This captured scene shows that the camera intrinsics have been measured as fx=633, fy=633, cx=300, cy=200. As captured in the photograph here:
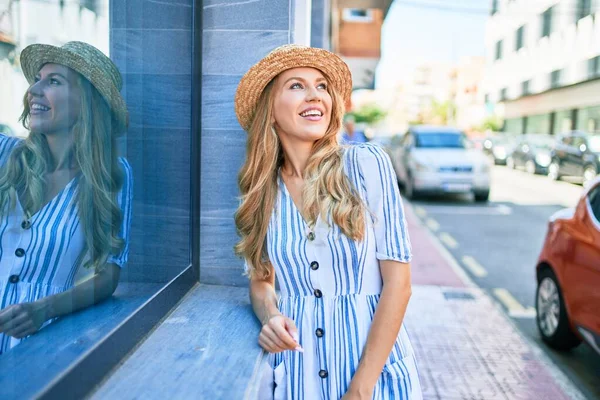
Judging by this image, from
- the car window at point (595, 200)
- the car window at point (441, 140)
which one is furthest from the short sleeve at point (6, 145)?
the car window at point (441, 140)

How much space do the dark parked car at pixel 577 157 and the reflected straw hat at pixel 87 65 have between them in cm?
1814

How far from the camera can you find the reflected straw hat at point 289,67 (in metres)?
2.15

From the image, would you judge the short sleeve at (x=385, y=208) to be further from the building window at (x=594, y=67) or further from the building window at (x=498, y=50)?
the building window at (x=498, y=50)

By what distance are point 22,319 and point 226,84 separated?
4.97ft

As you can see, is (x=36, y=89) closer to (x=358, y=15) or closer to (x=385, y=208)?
(x=385, y=208)

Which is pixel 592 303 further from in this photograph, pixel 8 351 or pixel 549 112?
pixel 549 112

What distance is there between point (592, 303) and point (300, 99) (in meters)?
3.20

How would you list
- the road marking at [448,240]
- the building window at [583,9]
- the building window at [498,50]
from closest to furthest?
the road marking at [448,240] < the building window at [583,9] < the building window at [498,50]

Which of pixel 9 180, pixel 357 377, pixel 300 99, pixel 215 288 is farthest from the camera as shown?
pixel 215 288

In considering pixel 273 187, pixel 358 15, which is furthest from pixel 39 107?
pixel 358 15

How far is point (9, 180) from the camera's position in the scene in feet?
5.06

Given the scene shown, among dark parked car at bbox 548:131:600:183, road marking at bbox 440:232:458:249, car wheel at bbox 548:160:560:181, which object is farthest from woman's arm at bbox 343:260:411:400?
car wheel at bbox 548:160:560:181

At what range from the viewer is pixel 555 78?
34000mm

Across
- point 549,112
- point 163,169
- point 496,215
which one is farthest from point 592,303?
point 549,112
